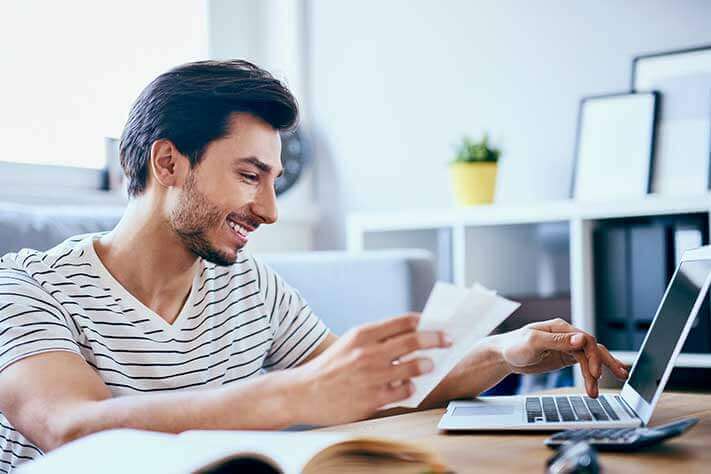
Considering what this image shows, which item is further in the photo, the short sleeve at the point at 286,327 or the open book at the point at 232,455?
the short sleeve at the point at 286,327

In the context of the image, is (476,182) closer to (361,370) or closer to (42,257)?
(42,257)

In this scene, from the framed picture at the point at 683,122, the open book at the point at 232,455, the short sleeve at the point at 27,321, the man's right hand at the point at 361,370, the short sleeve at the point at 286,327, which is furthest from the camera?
the framed picture at the point at 683,122

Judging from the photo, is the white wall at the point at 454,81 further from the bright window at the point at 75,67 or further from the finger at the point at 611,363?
the finger at the point at 611,363

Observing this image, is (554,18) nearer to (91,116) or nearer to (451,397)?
(91,116)

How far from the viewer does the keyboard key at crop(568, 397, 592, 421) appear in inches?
40.9

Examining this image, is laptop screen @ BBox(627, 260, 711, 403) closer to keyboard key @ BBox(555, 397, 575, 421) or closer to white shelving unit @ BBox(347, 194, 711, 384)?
keyboard key @ BBox(555, 397, 575, 421)

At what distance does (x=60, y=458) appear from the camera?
2.28 feet

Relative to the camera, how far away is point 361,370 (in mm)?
813

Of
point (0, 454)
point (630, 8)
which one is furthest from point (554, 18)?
point (0, 454)

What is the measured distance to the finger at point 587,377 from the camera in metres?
1.18

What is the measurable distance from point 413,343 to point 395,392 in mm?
53

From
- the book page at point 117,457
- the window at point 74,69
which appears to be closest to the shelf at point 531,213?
the window at point 74,69

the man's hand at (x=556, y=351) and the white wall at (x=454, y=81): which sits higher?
the white wall at (x=454, y=81)

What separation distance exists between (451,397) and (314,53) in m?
2.26
